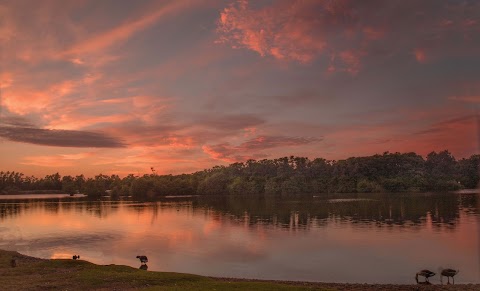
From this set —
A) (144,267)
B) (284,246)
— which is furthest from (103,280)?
(284,246)

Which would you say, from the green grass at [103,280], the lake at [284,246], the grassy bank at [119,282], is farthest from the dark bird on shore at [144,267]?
the green grass at [103,280]

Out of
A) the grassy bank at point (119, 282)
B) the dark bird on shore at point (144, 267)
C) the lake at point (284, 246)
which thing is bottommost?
the lake at point (284, 246)

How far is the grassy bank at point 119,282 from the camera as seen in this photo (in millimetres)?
29453

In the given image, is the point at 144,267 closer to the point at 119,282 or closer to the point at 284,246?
the point at 119,282

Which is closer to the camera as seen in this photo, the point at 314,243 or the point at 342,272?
the point at 342,272

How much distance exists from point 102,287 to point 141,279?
3.32 metres

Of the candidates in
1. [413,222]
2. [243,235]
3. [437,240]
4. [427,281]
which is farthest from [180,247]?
[413,222]

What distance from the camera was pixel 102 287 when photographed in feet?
103

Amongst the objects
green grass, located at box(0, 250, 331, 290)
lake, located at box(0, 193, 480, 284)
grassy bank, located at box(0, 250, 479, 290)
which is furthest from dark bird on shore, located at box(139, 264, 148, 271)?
green grass, located at box(0, 250, 331, 290)

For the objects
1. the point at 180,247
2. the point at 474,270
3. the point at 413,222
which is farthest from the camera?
the point at 413,222

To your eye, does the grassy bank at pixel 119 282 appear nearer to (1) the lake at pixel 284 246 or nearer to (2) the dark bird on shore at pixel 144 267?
(2) the dark bird on shore at pixel 144 267

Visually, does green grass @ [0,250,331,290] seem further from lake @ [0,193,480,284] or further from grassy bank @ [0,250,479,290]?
lake @ [0,193,480,284]

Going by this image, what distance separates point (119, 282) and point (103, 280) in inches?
62.7

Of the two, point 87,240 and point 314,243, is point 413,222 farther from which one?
point 87,240
